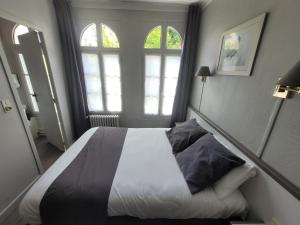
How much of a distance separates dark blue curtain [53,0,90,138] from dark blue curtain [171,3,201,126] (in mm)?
2018

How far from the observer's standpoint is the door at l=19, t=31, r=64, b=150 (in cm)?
216

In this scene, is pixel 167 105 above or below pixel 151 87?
below

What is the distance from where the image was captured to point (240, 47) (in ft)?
4.75

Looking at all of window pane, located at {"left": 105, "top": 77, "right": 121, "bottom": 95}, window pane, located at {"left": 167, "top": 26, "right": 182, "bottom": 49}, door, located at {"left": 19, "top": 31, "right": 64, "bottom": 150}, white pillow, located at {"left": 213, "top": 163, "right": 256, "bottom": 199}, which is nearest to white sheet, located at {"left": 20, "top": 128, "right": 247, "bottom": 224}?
white pillow, located at {"left": 213, "top": 163, "right": 256, "bottom": 199}

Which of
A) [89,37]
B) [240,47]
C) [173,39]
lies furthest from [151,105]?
[240,47]

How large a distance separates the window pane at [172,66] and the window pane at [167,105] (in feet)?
1.80

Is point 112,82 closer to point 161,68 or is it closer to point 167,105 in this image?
point 161,68

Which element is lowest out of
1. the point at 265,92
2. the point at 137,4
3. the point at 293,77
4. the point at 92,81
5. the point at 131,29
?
the point at 92,81

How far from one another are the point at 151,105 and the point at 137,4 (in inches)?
77.8

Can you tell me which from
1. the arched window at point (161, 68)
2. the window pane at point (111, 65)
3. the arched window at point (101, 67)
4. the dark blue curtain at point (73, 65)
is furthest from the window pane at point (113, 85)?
the arched window at point (161, 68)

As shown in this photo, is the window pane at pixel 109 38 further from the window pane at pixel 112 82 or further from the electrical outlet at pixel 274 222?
the electrical outlet at pixel 274 222

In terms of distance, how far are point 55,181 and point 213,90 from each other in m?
2.18

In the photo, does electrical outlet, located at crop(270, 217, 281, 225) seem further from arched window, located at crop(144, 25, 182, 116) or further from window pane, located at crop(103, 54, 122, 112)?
window pane, located at crop(103, 54, 122, 112)

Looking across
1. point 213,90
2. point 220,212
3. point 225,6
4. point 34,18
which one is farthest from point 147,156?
point 34,18
